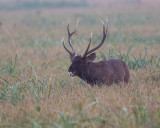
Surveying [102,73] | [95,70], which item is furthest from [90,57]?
[102,73]

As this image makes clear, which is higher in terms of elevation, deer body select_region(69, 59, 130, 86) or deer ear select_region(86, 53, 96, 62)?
deer ear select_region(86, 53, 96, 62)

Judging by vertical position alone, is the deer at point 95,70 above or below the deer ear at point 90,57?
below

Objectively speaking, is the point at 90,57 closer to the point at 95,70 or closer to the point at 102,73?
the point at 95,70

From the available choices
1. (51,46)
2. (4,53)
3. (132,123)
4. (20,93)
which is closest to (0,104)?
(20,93)

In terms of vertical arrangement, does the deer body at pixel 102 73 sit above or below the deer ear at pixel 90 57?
below

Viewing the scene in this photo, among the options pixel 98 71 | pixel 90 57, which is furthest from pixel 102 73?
pixel 90 57

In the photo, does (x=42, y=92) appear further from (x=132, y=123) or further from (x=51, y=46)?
(x=51, y=46)

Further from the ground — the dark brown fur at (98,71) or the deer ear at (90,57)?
the deer ear at (90,57)

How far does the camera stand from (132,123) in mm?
4176

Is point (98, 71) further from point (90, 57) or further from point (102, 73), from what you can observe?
point (90, 57)

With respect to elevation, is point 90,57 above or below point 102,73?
above

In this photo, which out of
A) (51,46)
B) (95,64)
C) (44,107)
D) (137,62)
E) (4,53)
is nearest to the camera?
(44,107)

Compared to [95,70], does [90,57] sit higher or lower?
higher

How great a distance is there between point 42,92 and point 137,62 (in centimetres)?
339
